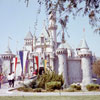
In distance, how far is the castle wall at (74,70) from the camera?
137 ft

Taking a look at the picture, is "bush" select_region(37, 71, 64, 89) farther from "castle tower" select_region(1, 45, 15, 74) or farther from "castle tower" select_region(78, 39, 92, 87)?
"castle tower" select_region(1, 45, 15, 74)

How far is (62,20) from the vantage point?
4172 millimetres

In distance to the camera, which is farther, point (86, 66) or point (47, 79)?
point (86, 66)

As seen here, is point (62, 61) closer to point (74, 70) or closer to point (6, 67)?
point (74, 70)

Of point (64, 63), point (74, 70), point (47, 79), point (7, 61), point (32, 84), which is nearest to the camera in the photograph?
point (32, 84)

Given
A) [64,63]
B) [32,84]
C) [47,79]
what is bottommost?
[32,84]

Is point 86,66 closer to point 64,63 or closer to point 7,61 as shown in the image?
point 64,63

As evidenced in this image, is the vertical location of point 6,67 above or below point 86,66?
above

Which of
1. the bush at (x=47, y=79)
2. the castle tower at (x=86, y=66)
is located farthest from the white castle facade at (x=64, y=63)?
the bush at (x=47, y=79)

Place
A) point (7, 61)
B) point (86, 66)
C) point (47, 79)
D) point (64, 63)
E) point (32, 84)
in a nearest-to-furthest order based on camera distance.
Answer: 1. point (32, 84)
2. point (47, 79)
3. point (86, 66)
4. point (64, 63)
5. point (7, 61)

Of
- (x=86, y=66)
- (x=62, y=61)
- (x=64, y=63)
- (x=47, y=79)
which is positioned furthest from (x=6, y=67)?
(x=47, y=79)

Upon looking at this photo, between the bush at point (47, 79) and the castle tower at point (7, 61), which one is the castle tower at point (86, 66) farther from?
the bush at point (47, 79)

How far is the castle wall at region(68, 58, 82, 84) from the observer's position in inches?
1649

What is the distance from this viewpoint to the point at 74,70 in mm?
42219
